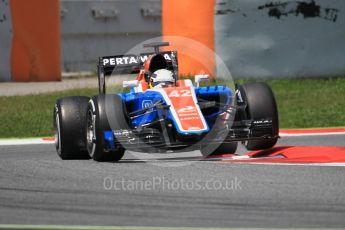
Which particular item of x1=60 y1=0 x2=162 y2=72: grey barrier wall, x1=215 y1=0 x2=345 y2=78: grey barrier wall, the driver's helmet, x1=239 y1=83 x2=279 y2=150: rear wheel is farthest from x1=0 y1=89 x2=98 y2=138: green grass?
x1=60 y1=0 x2=162 y2=72: grey barrier wall

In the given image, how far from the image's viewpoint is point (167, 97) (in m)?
11.0

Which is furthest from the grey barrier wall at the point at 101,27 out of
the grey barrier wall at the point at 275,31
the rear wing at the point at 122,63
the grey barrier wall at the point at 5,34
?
the rear wing at the point at 122,63

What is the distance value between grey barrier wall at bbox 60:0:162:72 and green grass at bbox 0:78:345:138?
7.32 meters

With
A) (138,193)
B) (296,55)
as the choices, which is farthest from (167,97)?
(296,55)

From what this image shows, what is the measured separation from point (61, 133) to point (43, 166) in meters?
0.89

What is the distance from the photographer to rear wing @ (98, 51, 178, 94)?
12.1m

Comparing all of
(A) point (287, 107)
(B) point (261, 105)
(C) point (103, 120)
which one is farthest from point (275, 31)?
(C) point (103, 120)

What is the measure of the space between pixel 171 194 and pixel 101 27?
64.5ft

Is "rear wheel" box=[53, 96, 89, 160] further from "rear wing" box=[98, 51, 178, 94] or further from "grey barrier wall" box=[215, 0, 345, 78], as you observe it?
"grey barrier wall" box=[215, 0, 345, 78]

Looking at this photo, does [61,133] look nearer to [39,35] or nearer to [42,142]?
[42,142]

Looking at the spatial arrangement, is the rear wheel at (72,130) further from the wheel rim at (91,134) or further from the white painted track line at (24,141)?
the white painted track line at (24,141)

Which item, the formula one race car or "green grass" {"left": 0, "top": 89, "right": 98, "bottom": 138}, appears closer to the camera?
the formula one race car

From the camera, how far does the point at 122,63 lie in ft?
40.3

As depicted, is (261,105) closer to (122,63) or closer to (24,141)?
(122,63)
